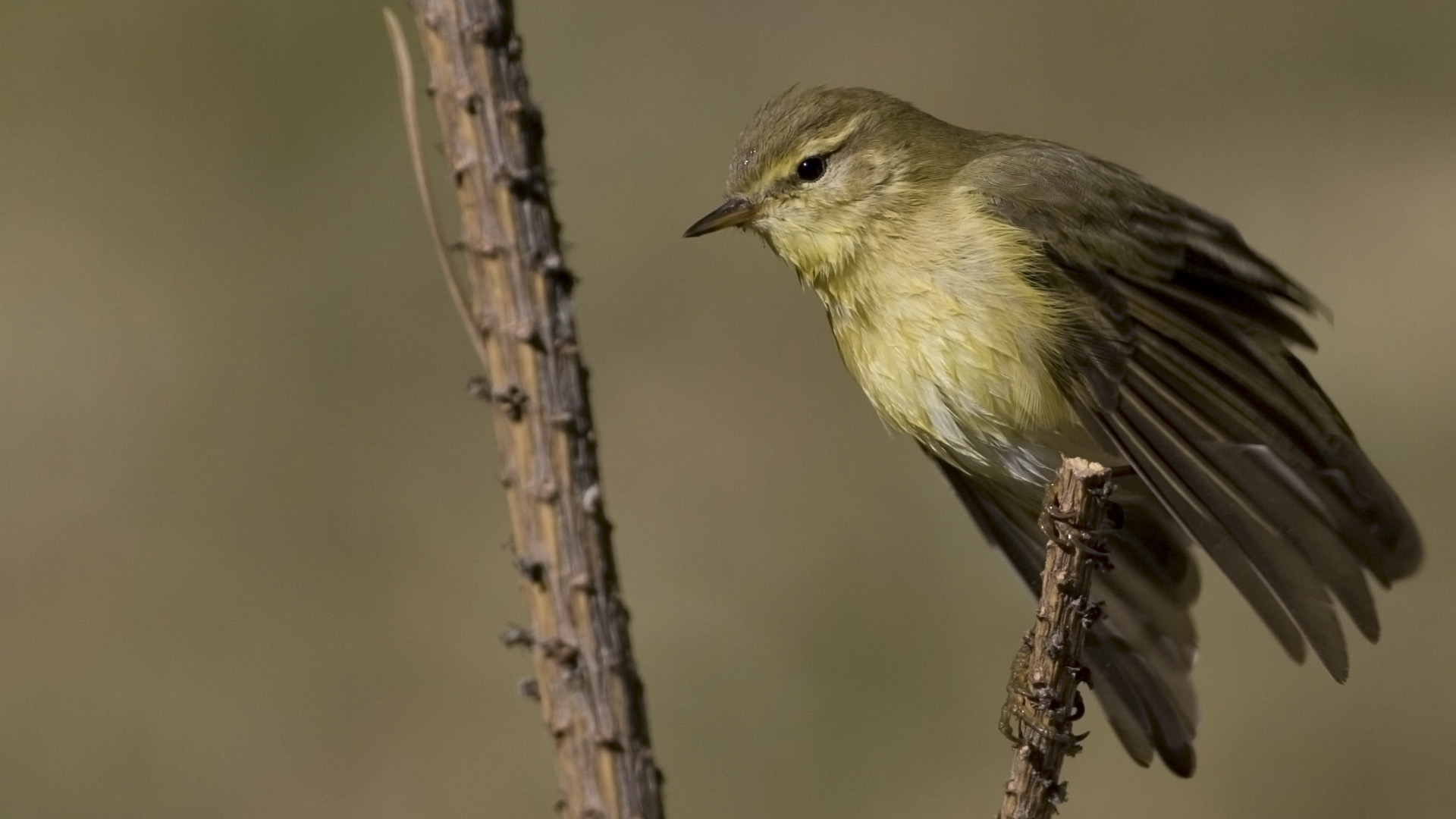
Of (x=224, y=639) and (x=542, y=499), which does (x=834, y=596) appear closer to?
(x=224, y=639)

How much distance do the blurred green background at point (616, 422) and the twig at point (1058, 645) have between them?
267 centimetres

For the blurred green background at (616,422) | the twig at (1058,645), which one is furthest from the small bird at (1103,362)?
the blurred green background at (616,422)

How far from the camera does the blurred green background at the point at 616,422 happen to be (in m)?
5.17

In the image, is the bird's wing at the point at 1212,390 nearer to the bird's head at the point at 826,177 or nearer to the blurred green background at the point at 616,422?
the bird's head at the point at 826,177

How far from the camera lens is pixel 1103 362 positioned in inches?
132

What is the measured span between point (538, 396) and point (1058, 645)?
3.26 feet

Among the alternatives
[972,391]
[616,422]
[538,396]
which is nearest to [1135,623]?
[972,391]

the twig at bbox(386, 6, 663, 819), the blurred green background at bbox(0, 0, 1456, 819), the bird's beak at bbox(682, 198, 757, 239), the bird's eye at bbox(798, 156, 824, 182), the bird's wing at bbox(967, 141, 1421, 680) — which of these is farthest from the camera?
the blurred green background at bbox(0, 0, 1456, 819)

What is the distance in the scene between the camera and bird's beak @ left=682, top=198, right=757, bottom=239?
148 inches

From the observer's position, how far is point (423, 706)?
5352mm

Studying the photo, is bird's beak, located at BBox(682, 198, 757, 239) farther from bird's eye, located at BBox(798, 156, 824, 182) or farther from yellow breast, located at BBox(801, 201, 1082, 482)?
yellow breast, located at BBox(801, 201, 1082, 482)

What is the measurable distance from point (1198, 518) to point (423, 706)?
10.5 feet

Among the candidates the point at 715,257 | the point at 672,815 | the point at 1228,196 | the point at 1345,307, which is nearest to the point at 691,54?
the point at 715,257

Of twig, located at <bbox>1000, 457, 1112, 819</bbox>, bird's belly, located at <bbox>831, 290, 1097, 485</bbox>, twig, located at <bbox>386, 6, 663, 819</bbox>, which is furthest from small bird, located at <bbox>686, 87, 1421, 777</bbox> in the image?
twig, located at <bbox>386, 6, 663, 819</bbox>
